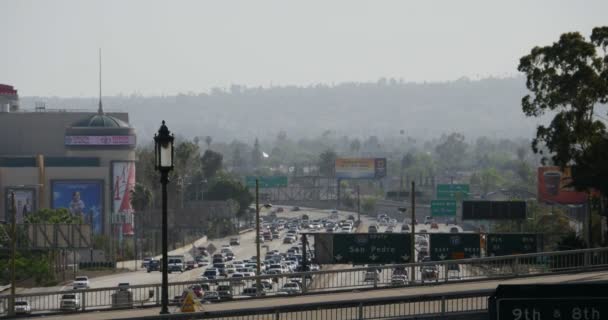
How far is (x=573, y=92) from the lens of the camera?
69875 millimetres

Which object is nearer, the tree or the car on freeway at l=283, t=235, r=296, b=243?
the tree

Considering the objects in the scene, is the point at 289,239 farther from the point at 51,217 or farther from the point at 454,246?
the point at 454,246

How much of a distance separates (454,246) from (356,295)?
128ft

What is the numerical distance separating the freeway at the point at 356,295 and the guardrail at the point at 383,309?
1.36m

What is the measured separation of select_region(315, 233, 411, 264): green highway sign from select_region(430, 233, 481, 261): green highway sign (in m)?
2.35

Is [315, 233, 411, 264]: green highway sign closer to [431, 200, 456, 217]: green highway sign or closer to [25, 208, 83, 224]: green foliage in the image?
[25, 208, 83, 224]: green foliage

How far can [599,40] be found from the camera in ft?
228

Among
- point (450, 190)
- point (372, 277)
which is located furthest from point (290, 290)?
point (450, 190)

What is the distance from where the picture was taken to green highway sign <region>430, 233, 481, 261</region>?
72375 millimetres

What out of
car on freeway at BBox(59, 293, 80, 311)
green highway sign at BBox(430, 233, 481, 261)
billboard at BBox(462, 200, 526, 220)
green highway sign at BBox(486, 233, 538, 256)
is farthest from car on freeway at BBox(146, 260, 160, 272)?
car on freeway at BBox(59, 293, 80, 311)

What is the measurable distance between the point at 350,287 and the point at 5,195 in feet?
373

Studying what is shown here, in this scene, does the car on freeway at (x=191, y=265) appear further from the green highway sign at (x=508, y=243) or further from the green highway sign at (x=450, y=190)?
the green highway sign at (x=450, y=190)

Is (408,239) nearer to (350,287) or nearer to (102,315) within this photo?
(350,287)

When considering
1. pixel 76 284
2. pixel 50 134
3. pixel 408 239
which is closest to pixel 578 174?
pixel 408 239
